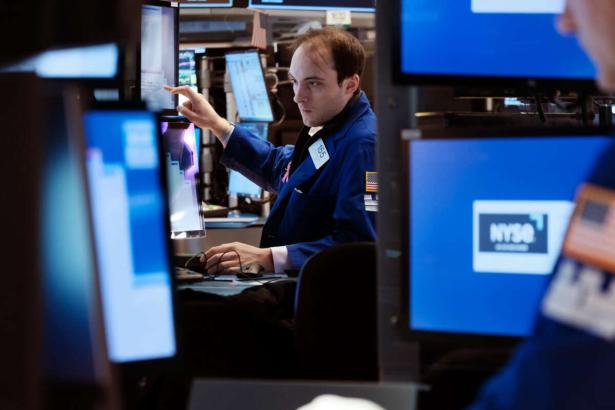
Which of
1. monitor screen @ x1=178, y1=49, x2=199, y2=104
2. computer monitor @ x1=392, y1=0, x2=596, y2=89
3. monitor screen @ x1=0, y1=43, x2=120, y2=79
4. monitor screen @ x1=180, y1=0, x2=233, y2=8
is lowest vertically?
monitor screen @ x1=0, y1=43, x2=120, y2=79

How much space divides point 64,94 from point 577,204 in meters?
0.61

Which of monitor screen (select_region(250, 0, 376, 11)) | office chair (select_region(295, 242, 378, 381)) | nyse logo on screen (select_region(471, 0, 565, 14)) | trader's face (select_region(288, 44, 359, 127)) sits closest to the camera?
nyse logo on screen (select_region(471, 0, 565, 14))

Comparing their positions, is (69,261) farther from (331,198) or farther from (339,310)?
(331,198)

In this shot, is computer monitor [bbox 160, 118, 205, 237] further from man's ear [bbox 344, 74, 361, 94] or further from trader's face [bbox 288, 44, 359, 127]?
man's ear [bbox 344, 74, 361, 94]

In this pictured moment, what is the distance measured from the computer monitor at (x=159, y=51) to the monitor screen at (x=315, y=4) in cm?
126

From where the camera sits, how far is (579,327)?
0.94 metres

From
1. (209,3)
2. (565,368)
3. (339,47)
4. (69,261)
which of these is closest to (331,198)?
(339,47)

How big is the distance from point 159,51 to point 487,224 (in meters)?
1.99

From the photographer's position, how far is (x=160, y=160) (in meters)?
1.34

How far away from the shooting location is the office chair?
2.67 m

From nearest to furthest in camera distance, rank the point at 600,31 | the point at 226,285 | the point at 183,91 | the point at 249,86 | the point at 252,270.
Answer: the point at 600,31 → the point at 226,285 → the point at 252,270 → the point at 183,91 → the point at 249,86

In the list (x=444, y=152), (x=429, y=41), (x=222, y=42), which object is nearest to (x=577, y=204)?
(x=444, y=152)

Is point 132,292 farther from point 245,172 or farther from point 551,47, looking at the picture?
point 245,172

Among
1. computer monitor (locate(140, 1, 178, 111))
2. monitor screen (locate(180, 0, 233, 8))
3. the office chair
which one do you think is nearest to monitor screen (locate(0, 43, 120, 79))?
the office chair
